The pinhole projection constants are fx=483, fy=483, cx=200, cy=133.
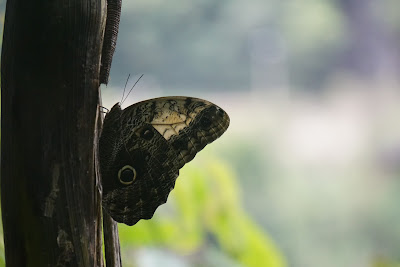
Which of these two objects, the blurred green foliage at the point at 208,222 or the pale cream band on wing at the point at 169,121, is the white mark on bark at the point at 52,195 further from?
the blurred green foliage at the point at 208,222

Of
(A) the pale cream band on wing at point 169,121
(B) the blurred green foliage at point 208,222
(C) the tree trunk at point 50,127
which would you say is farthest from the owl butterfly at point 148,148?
(B) the blurred green foliage at point 208,222

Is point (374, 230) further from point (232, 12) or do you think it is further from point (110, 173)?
point (110, 173)

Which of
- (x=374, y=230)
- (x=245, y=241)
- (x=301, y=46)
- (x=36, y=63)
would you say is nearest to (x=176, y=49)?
(x=301, y=46)

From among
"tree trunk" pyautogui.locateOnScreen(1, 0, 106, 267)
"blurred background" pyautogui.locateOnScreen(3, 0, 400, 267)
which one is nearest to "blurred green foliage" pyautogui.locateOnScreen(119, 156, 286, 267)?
"blurred background" pyautogui.locateOnScreen(3, 0, 400, 267)

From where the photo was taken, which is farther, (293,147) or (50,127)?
(293,147)

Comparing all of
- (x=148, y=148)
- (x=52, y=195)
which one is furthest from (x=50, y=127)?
(x=148, y=148)

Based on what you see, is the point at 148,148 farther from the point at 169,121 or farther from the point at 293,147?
the point at 293,147
